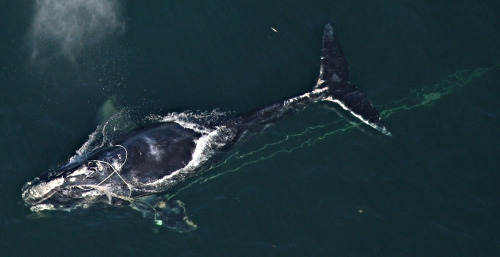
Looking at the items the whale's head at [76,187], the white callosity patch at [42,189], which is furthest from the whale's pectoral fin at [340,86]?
the white callosity patch at [42,189]

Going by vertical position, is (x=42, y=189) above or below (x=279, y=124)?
above

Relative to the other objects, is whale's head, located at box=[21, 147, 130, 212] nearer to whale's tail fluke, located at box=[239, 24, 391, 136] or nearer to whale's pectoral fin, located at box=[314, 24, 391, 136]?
whale's tail fluke, located at box=[239, 24, 391, 136]

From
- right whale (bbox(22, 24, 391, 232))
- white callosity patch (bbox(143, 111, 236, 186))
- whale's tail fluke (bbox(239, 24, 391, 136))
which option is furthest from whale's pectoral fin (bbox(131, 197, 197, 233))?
whale's tail fluke (bbox(239, 24, 391, 136))

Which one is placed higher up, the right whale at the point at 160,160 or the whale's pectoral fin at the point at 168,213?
the right whale at the point at 160,160

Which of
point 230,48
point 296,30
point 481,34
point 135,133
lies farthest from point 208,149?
point 481,34

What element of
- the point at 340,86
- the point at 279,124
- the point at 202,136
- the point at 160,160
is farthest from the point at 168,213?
the point at 340,86

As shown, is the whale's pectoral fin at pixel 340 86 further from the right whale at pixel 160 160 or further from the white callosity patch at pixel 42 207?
the white callosity patch at pixel 42 207

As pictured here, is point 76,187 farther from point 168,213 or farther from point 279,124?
point 279,124
